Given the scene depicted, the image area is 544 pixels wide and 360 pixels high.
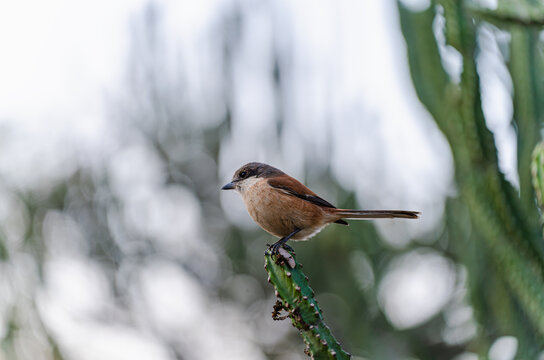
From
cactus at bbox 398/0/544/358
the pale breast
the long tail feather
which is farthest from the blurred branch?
the pale breast

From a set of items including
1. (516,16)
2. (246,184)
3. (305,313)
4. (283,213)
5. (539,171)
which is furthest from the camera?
(246,184)

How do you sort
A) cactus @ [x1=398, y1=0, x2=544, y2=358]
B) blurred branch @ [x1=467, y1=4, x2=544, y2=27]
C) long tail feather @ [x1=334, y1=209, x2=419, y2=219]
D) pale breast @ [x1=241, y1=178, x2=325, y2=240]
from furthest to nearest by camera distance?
pale breast @ [x1=241, y1=178, x2=325, y2=240] < long tail feather @ [x1=334, y1=209, x2=419, y2=219] < cactus @ [x1=398, y1=0, x2=544, y2=358] < blurred branch @ [x1=467, y1=4, x2=544, y2=27]

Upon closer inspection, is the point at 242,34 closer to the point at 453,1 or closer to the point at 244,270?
the point at 244,270

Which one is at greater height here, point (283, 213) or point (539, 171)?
point (283, 213)

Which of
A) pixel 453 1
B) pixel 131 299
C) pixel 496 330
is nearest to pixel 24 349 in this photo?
pixel 131 299

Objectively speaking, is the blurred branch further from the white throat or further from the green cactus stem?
the white throat

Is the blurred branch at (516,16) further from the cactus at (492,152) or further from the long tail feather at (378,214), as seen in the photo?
the long tail feather at (378,214)

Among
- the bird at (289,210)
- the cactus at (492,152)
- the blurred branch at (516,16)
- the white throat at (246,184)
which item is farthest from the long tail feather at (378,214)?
the blurred branch at (516,16)

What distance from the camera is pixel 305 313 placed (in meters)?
2.24

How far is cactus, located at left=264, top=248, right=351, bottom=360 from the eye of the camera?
2219 millimetres

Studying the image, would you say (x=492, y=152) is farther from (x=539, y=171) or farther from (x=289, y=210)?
(x=289, y=210)

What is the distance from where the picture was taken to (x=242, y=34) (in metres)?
5.95

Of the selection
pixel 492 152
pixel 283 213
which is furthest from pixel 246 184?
pixel 492 152

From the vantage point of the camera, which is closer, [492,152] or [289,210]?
[492,152]
